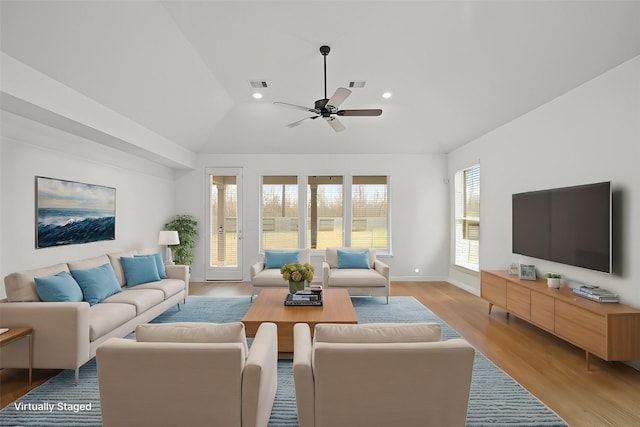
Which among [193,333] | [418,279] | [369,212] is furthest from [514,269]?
[193,333]

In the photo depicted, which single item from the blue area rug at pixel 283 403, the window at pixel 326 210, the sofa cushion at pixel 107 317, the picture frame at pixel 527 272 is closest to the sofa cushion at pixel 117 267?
the sofa cushion at pixel 107 317

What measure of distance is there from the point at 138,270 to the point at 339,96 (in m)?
3.49

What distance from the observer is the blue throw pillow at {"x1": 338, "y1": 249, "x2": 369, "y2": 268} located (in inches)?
228

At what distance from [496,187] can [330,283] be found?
3.04 metres

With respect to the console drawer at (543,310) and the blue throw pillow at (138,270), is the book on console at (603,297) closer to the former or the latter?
the console drawer at (543,310)

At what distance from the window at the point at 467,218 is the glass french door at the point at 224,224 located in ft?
14.9

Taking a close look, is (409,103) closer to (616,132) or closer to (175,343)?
(616,132)

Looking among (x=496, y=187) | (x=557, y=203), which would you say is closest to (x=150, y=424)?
(x=557, y=203)

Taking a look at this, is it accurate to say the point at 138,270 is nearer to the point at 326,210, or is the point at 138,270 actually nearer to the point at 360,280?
the point at 360,280

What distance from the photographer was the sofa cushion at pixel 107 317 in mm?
3027

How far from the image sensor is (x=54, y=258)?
390cm

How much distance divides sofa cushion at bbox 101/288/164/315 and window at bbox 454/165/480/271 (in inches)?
204

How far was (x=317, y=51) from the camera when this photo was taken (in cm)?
390

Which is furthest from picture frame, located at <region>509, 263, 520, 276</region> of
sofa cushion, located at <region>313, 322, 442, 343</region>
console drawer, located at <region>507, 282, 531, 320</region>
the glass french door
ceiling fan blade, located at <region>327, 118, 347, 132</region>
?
the glass french door
